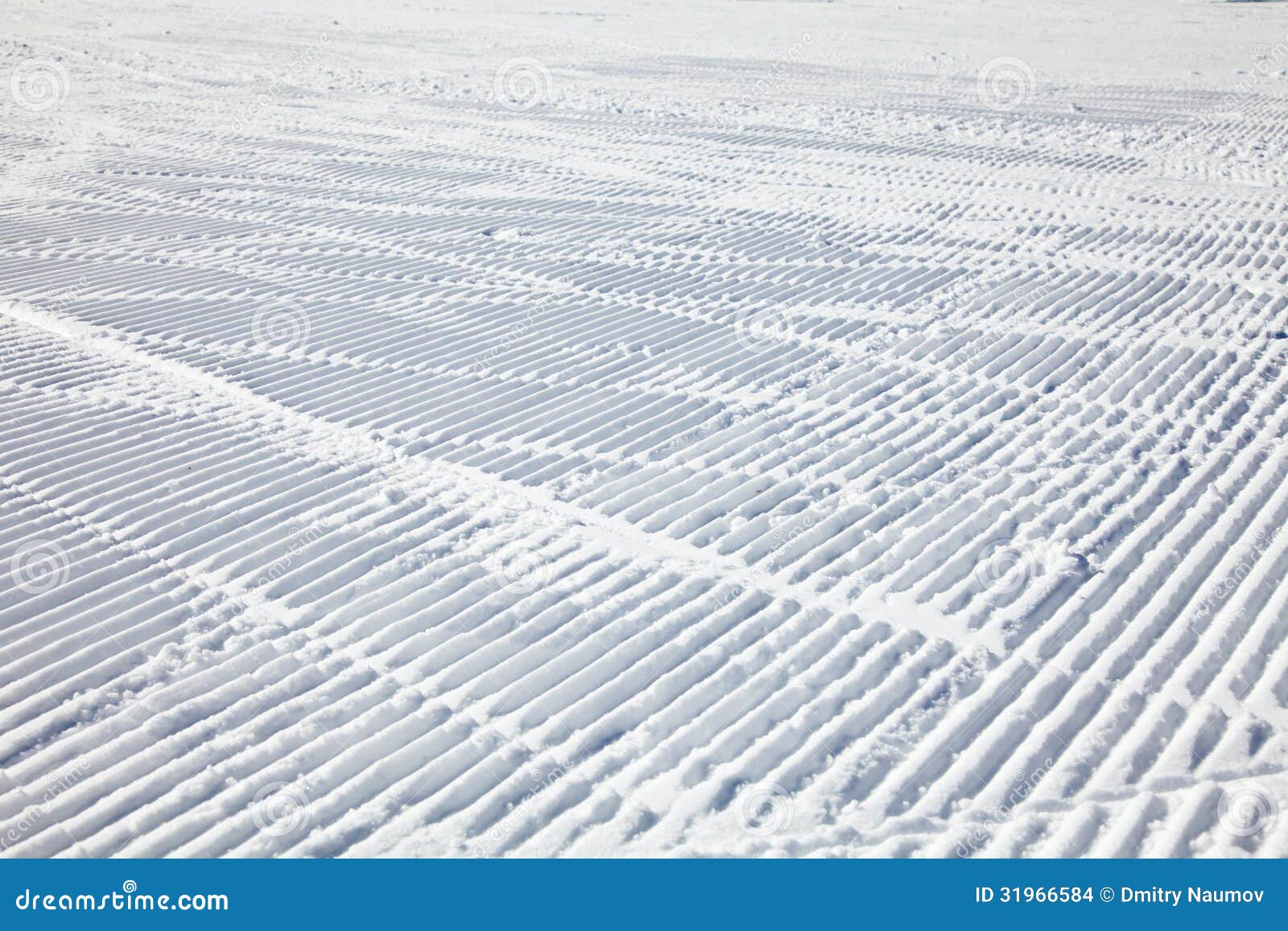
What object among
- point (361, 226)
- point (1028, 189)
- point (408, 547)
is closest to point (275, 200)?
point (361, 226)

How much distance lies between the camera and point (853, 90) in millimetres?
15555

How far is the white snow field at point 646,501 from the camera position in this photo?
3.58 m

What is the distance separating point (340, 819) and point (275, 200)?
8498 millimetres

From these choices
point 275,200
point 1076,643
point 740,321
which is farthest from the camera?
point 275,200

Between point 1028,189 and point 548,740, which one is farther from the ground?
point 1028,189

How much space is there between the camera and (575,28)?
71.0 feet

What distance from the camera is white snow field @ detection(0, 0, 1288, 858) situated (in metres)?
3.58

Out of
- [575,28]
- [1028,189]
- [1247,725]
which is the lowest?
[1247,725]

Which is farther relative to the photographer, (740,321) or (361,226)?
(361,226)

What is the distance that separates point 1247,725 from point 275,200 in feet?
31.9

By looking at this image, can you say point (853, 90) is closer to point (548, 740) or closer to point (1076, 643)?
point (1076, 643)

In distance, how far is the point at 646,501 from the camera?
5312 millimetres

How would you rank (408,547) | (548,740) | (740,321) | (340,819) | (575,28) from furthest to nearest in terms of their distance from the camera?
(575,28), (740,321), (408,547), (548,740), (340,819)

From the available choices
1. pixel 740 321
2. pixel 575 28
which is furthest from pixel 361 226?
pixel 575 28
